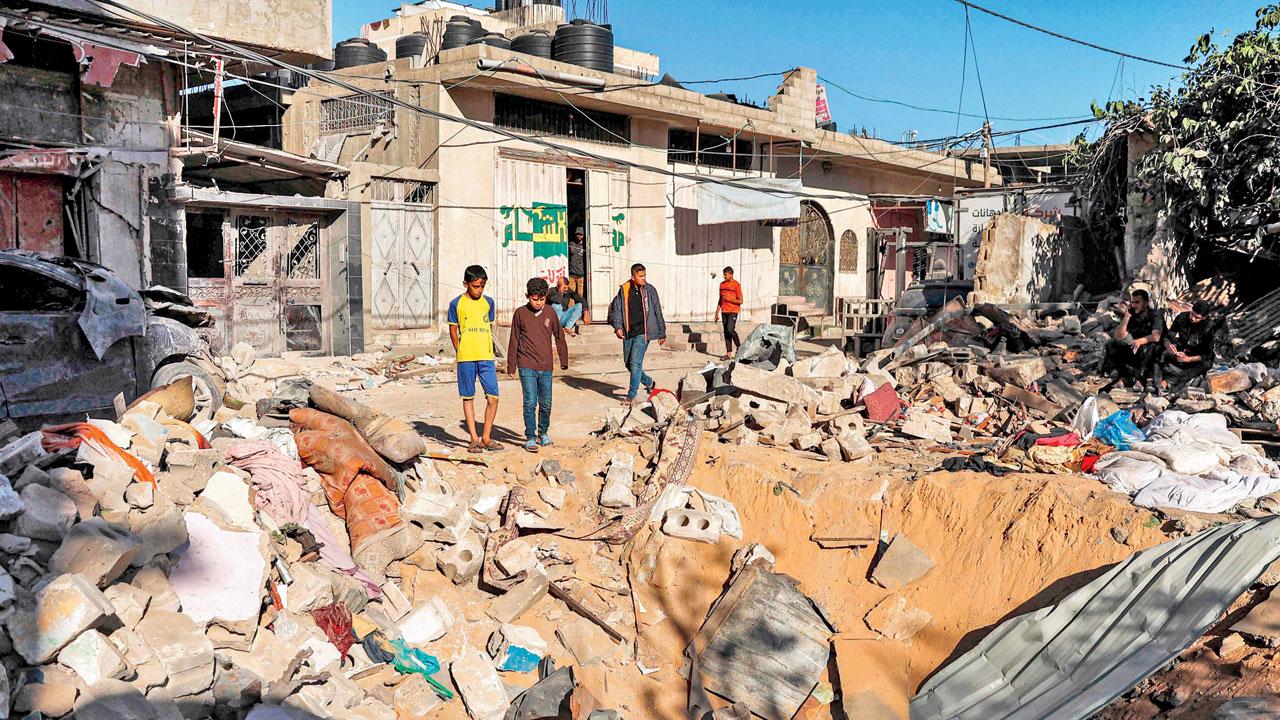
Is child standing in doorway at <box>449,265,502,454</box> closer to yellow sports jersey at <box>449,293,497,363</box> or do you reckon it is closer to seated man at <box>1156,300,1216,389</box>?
yellow sports jersey at <box>449,293,497,363</box>

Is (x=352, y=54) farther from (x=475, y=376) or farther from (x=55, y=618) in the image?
(x=55, y=618)

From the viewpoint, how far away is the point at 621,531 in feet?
24.9

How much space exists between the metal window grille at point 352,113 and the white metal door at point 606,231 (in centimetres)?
375

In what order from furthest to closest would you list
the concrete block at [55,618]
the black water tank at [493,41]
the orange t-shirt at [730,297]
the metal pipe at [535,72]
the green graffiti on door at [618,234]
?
the green graffiti on door at [618,234] < the black water tank at [493,41] < the metal pipe at [535,72] < the orange t-shirt at [730,297] < the concrete block at [55,618]

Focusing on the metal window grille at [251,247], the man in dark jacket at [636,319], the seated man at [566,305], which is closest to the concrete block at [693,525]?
the man in dark jacket at [636,319]

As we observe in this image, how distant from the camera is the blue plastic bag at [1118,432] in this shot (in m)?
8.23

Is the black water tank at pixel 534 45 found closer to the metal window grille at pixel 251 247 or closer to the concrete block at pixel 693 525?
the metal window grille at pixel 251 247

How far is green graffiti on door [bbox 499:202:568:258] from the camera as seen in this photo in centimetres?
1579

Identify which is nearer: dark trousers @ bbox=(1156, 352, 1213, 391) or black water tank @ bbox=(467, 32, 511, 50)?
dark trousers @ bbox=(1156, 352, 1213, 391)

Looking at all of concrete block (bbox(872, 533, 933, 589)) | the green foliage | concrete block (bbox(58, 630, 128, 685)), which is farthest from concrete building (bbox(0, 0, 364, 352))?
the green foliage

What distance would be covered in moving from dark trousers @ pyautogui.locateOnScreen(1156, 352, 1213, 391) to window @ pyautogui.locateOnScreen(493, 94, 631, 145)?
10025mm

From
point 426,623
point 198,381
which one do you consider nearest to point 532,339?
point 426,623

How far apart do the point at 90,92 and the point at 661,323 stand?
25.1ft

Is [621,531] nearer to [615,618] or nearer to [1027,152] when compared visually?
[615,618]
